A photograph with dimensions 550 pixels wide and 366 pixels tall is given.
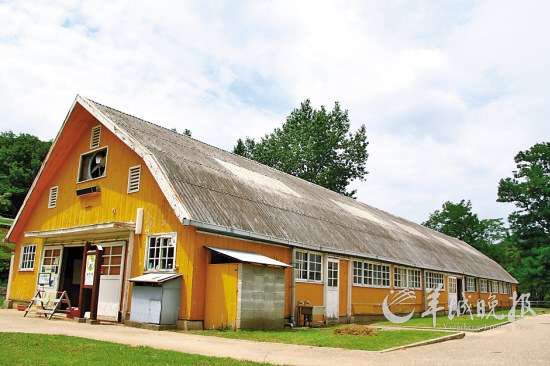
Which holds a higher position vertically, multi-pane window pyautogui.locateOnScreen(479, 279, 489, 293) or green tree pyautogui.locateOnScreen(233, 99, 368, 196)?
green tree pyautogui.locateOnScreen(233, 99, 368, 196)

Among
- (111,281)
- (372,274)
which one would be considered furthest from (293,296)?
(372,274)

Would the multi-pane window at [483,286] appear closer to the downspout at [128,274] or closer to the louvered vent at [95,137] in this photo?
the downspout at [128,274]

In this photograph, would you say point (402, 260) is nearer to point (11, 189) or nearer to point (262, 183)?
point (262, 183)

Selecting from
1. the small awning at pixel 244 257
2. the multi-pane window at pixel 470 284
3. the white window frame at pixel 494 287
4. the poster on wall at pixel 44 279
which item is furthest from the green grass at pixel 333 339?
the white window frame at pixel 494 287

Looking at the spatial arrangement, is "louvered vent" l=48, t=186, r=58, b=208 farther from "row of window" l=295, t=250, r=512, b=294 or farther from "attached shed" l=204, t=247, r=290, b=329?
"row of window" l=295, t=250, r=512, b=294

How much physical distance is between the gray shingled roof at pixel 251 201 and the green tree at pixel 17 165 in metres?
33.9

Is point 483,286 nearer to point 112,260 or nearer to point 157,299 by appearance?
point 112,260

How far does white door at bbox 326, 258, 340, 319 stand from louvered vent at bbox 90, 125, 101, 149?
9.90 metres

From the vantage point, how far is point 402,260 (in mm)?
24625

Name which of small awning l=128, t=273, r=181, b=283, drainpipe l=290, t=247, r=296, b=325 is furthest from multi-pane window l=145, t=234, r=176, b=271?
drainpipe l=290, t=247, r=296, b=325

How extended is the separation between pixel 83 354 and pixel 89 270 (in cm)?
769

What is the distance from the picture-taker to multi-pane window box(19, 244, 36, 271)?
821 inches

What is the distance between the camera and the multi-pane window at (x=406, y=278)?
2475cm

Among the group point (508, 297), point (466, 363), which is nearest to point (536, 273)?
point (508, 297)
